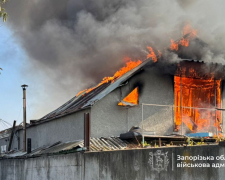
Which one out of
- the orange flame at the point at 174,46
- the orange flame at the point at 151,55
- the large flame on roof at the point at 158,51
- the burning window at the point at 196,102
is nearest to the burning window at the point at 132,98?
the orange flame at the point at 151,55

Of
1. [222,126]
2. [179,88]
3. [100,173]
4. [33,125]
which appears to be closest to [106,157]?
[100,173]

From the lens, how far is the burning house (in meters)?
17.3

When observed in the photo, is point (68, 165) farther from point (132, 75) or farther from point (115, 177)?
point (132, 75)

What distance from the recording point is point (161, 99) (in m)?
18.2

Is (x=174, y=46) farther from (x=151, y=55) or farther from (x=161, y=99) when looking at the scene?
(x=161, y=99)

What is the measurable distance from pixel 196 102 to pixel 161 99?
1.72 m

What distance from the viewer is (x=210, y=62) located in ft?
56.9

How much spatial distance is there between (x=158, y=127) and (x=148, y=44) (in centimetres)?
386

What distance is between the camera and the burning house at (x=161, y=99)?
56.8ft

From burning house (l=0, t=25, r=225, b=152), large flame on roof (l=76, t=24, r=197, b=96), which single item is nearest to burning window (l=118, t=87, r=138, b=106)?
burning house (l=0, t=25, r=225, b=152)

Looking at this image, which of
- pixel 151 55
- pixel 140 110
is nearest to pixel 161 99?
pixel 140 110

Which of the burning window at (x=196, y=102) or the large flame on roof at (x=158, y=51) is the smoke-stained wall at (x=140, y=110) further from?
the large flame on roof at (x=158, y=51)

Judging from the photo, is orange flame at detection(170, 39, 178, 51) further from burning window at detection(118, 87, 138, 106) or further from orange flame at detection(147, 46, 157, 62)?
burning window at detection(118, 87, 138, 106)

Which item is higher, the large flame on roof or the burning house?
the large flame on roof
